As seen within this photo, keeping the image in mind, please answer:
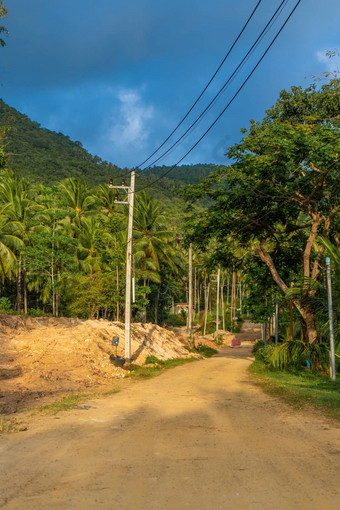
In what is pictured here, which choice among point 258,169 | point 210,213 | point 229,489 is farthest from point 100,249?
point 229,489

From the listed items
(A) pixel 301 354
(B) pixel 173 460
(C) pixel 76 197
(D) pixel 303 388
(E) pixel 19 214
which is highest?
(C) pixel 76 197

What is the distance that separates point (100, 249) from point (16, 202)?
29.3 ft

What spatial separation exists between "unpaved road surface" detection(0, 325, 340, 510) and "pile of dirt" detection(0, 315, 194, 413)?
3.38m

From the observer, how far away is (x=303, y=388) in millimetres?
13328

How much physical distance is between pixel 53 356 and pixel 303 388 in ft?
30.9

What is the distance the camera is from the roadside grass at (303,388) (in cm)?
1058

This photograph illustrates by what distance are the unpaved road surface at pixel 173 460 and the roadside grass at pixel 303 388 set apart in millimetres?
1059

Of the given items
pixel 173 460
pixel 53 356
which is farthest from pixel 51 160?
pixel 173 460

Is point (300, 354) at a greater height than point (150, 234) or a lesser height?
lesser

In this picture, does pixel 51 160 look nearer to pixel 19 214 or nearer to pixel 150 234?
pixel 150 234

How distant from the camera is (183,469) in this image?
18.0ft

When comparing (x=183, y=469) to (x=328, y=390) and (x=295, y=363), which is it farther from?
(x=295, y=363)

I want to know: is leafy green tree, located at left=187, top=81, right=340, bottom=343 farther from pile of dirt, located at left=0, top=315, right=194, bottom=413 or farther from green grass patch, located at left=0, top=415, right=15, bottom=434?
green grass patch, located at left=0, top=415, right=15, bottom=434

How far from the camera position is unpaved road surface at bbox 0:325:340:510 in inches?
180
